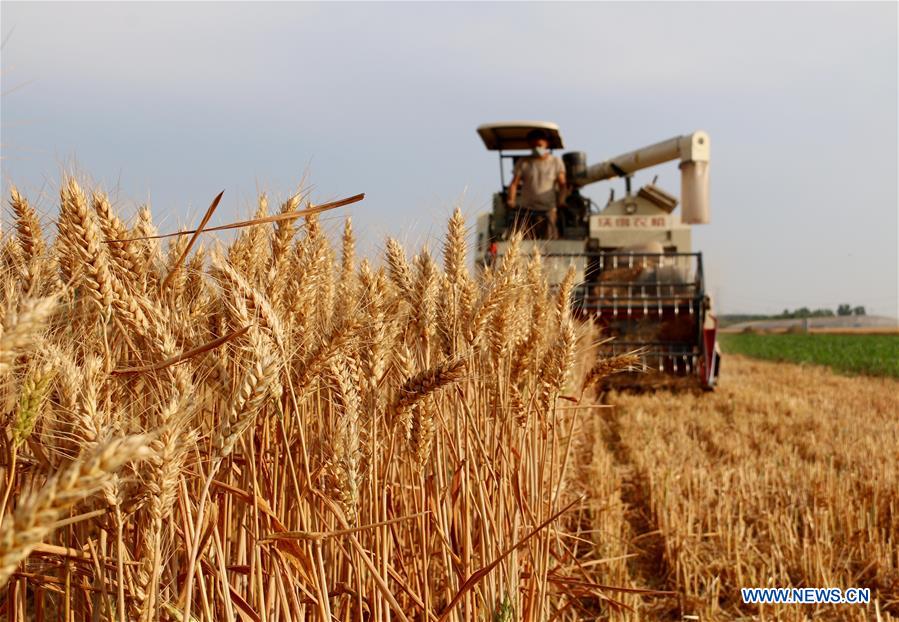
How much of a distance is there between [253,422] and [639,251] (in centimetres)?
890

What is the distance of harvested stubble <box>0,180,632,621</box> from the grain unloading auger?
4.55 m

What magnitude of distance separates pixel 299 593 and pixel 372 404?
0.53 m

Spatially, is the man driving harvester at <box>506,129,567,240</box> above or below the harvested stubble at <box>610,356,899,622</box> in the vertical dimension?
above

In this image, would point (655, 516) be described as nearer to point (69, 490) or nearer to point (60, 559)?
point (60, 559)

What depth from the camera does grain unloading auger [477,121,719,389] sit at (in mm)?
8219

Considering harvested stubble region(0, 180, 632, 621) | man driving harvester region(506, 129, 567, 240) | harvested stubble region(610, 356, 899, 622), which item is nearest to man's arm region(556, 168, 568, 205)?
man driving harvester region(506, 129, 567, 240)

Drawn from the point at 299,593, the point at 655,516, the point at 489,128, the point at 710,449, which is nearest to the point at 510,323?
the point at 299,593

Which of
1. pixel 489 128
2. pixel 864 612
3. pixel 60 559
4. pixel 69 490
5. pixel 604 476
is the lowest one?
pixel 864 612

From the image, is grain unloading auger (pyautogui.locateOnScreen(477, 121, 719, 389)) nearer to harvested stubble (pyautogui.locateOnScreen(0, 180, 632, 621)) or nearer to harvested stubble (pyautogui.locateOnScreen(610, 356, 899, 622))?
harvested stubble (pyautogui.locateOnScreen(610, 356, 899, 622))

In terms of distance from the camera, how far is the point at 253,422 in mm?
1458

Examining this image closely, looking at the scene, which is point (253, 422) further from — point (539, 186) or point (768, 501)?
point (539, 186)

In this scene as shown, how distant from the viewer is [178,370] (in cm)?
128

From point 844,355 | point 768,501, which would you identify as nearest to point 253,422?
point 768,501

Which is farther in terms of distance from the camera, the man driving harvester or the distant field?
the distant field
